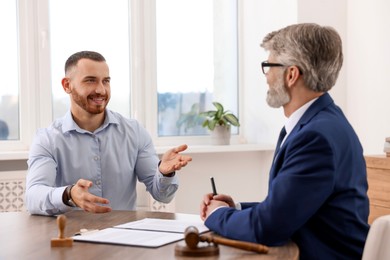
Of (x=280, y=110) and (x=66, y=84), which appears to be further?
(x=280, y=110)

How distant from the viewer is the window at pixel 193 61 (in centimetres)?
500

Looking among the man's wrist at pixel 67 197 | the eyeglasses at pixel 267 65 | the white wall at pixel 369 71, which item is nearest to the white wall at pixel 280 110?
the white wall at pixel 369 71

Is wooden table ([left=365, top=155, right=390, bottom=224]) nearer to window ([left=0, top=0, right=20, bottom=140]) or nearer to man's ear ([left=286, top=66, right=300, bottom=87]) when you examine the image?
man's ear ([left=286, top=66, right=300, bottom=87])

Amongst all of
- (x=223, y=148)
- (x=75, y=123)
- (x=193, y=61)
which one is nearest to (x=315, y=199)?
(x=75, y=123)

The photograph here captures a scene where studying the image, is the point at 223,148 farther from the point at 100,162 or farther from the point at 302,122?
the point at 302,122

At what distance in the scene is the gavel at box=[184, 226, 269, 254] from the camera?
1.80m

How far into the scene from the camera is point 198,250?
1.80 metres

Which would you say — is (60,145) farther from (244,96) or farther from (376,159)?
(244,96)

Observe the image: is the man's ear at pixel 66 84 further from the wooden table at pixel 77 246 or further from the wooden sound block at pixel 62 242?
the wooden sound block at pixel 62 242

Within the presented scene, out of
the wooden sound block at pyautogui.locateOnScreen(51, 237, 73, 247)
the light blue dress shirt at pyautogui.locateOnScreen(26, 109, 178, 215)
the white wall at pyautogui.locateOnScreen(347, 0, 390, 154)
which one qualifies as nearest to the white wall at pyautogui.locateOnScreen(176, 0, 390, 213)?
the white wall at pyautogui.locateOnScreen(347, 0, 390, 154)

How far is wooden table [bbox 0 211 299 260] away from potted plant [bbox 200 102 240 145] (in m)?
2.38

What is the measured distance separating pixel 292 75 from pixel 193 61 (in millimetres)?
3006

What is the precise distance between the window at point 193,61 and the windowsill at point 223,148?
1.11 feet

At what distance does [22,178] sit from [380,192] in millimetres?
2212
